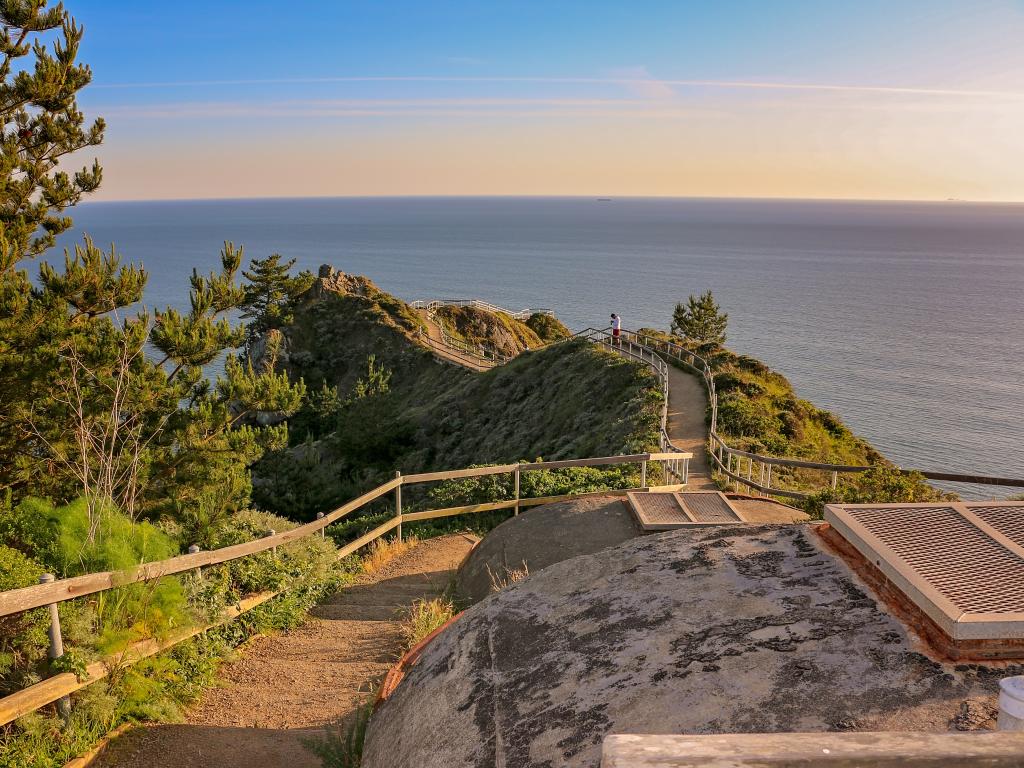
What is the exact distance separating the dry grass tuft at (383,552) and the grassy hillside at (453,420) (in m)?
10.0

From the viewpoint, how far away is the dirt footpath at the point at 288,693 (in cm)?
544

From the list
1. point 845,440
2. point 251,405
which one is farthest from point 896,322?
point 251,405

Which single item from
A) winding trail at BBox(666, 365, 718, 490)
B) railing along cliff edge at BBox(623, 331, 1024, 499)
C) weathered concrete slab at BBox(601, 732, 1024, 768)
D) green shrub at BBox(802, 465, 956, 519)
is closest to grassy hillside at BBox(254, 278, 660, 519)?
winding trail at BBox(666, 365, 718, 490)

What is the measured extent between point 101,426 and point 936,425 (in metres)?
60.4

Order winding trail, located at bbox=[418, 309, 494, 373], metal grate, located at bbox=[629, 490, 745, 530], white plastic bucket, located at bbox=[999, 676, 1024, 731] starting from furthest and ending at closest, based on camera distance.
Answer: winding trail, located at bbox=[418, 309, 494, 373] < metal grate, located at bbox=[629, 490, 745, 530] < white plastic bucket, located at bbox=[999, 676, 1024, 731]

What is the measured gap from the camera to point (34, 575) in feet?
18.3

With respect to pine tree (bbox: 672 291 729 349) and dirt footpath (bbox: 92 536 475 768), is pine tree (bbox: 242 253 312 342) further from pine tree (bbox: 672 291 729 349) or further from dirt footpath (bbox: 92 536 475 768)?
dirt footpath (bbox: 92 536 475 768)

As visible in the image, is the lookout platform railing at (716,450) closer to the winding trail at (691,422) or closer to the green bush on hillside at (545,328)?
the winding trail at (691,422)

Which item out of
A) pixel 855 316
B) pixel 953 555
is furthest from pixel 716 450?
pixel 855 316

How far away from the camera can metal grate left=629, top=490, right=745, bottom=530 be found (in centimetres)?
885

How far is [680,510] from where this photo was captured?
9.34m

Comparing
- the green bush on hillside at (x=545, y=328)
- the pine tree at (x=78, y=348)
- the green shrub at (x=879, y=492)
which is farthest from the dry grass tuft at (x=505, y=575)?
the green bush on hillside at (x=545, y=328)

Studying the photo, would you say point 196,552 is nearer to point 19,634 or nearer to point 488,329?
point 19,634

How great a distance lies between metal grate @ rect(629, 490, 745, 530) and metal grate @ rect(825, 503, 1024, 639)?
12.8 ft
